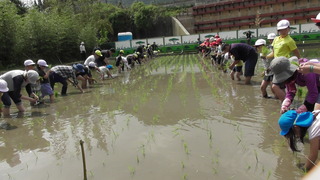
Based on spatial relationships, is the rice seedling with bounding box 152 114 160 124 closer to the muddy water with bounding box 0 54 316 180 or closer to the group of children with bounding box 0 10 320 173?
the muddy water with bounding box 0 54 316 180

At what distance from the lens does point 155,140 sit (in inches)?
149

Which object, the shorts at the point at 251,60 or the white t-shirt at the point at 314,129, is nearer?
the white t-shirt at the point at 314,129

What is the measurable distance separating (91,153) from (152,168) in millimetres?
905

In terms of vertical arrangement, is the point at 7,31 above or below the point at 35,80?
above

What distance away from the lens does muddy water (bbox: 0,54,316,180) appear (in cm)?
291

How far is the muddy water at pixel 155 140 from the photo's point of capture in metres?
2.91

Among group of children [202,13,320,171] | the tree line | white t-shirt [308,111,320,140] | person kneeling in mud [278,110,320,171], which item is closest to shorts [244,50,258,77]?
group of children [202,13,320,171]

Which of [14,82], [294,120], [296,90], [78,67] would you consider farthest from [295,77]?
[78,67]

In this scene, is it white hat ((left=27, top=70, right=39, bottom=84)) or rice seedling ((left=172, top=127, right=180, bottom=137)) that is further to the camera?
white hat ((left=27, top=70, right=39, bottom=84))

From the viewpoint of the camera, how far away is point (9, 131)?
470 cm

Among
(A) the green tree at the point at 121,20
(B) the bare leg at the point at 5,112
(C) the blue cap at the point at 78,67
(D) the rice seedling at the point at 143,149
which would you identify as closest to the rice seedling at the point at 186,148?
(D) the rice seedling at the point at 143,149

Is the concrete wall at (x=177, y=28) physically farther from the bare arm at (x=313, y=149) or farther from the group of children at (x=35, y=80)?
the bare arm at (x=313, y=149)

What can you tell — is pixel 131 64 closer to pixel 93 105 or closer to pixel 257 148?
pixel 93 105

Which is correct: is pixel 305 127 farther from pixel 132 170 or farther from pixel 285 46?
pixel 285 46
